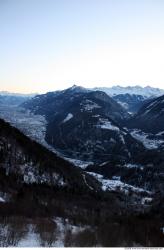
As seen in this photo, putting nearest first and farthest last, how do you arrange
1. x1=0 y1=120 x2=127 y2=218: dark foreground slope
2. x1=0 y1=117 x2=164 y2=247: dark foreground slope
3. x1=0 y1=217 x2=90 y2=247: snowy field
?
x1=0 y1=217 x2=90 y2=247: snowy field
x1=0 y1=117 x2=164 y2=247: dark foreground slope
x1=0 y1=120 x2=127 y2=218: dark foreground slope

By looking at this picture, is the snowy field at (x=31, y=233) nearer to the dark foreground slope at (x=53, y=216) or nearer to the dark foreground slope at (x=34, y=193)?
the dark foreground slope at (x=53, y=216)

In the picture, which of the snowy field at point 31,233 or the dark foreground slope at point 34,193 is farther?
the dark foreground slope at point 34,193

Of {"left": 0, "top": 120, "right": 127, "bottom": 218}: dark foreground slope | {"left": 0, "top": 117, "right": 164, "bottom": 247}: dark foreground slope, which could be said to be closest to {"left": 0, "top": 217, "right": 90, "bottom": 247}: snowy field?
{"left": 0, "top": 117, "right": 164, "bottom": 247}: dark foreground slope

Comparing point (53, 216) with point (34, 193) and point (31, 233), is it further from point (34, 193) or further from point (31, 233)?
point (34, 193)

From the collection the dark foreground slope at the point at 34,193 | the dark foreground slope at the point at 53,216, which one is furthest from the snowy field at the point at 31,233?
the dark foreground slope at the point at 34,193

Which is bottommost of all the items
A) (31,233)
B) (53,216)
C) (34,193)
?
(34,193)

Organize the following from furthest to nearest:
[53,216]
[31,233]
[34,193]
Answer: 1. [34,193]
2. [53,216]
3. [31,233]

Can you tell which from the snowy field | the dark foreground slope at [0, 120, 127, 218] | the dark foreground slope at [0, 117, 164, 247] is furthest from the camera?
the dark foreground slope at [0, 120, 127, 218]

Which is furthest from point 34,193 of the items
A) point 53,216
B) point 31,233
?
point 31,233

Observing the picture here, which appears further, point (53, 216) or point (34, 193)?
point (34, 193)

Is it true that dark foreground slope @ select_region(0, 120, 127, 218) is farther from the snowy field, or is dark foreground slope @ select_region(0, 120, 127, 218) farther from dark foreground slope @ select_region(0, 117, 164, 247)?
the snowy field

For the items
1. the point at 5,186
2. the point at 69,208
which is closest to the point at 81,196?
the point at 69,208

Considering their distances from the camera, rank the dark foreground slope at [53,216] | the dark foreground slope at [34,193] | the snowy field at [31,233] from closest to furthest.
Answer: the snowy field at [31,233] → the dark foreground slope at [53,216] → the dark foreground slope at [34,193]
